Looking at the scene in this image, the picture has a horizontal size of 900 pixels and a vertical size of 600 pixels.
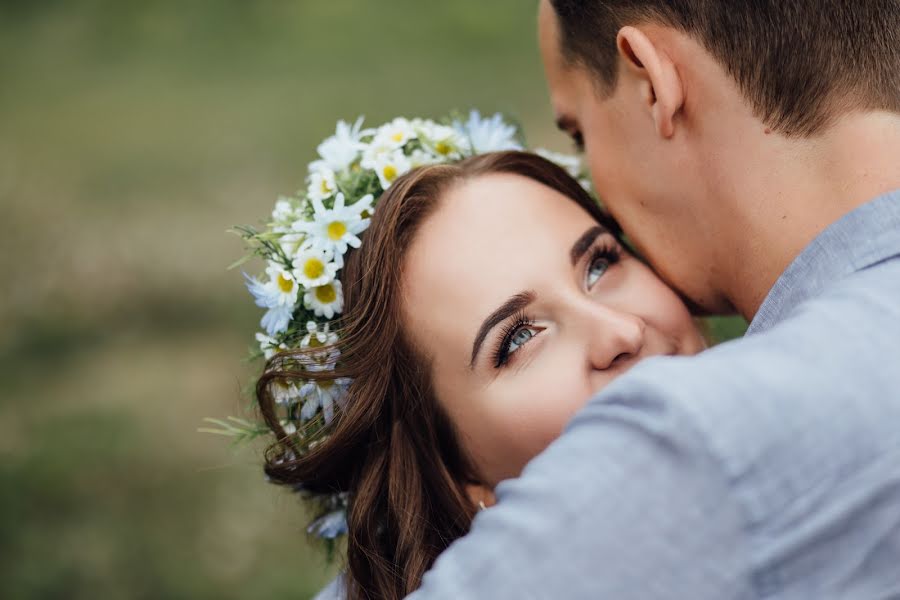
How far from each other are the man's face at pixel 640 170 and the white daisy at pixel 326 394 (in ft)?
3.07

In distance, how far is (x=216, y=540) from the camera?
5.79 m

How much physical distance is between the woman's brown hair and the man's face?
0.50m

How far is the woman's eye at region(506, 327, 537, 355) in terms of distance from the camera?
Answer: 2.67 meters

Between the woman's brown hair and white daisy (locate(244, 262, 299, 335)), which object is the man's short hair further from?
white daisy (locate(244, 262, 299, 335))

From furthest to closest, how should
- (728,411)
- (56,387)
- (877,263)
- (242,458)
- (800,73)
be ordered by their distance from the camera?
(56,387) < (242,458) < (800,73) < (877,263) < (728,411)

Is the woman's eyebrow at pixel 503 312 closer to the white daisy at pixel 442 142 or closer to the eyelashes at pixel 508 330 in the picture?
the eyelashes at pixel 508 330

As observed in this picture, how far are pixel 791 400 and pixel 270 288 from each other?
5.52ft

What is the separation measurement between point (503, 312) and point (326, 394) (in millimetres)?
620

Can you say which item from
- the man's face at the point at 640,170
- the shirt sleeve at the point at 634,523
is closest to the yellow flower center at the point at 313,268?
the man's face at the point at 640,170

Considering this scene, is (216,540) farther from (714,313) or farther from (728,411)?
(728,411)

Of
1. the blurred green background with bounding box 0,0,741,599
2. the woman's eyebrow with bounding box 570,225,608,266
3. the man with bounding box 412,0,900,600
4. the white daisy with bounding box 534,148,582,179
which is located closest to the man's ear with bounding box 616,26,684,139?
the man with bounding box 412,0,900,600

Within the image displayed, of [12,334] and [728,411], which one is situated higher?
[12,334]

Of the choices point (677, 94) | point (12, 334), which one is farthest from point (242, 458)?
point (677, 94)

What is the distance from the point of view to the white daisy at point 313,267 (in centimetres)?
294
